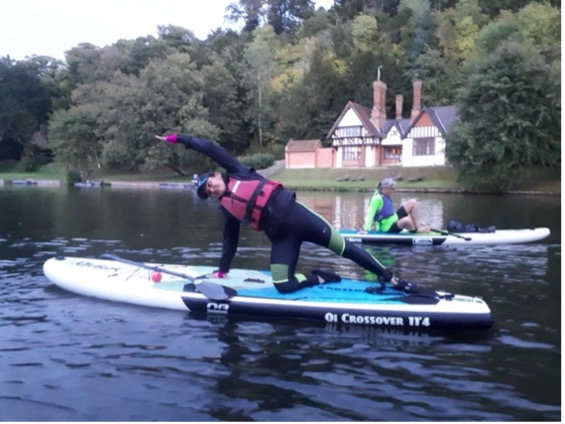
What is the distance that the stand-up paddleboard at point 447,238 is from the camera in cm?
1416

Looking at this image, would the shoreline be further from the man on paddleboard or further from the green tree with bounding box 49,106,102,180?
the man on paddleboard

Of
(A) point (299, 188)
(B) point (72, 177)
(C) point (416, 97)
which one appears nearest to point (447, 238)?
(A) point (299, 188)

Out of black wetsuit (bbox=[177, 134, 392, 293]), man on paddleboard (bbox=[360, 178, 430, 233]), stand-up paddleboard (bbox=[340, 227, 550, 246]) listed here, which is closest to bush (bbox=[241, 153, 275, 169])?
man on paddleboard (bbox=[360, 178, 430, 233])

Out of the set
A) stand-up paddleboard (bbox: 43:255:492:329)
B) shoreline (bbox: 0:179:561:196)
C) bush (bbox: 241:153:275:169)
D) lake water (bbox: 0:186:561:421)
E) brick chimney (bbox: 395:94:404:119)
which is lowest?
lake water (bbox: 0:186:561:421)

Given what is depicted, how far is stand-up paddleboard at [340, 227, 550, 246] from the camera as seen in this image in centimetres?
1416

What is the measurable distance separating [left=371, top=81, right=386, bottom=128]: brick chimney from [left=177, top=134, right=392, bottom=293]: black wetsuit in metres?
53.6

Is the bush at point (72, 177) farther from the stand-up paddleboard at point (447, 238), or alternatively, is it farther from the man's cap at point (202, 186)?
the man's cap at point (202, 186)

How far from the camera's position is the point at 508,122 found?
3806 cm

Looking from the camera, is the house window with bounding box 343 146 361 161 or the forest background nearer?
the forest background

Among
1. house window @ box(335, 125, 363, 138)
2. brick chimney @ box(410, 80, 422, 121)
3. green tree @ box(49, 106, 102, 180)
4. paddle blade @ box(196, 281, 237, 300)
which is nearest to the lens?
paddle blade @ box(196, 281, 237, 300)

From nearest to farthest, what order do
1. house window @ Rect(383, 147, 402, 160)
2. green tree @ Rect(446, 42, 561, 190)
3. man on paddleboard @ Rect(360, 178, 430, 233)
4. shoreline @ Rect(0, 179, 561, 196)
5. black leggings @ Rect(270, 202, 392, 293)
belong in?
black leggings @ Rect(270, 202, 392, 293)
man on paddleboard @ Rect(360, 178, 430, 233)
green tree @ Rect(446, 42, 561, 190)
shoreline @ Rect(0, 179, 561, 196)
house window @ Rect(383, 147, 402, 160)

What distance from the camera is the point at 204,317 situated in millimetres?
8047

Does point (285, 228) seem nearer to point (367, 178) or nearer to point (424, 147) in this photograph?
point (367, 178)

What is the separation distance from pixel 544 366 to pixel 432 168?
46.4 meters
